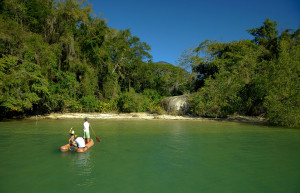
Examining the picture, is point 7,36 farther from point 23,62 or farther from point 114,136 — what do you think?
point 114,136

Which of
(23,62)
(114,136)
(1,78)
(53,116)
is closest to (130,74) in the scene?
(53,116)

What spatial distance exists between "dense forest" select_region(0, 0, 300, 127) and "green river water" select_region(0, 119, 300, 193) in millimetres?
6919

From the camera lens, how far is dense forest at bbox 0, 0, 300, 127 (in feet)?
56.6

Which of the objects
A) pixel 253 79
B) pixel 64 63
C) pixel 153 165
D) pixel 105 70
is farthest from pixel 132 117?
pixel 153 165

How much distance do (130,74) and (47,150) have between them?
21.9 meters

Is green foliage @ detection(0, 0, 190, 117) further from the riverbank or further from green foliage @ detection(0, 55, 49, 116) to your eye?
the riverbank

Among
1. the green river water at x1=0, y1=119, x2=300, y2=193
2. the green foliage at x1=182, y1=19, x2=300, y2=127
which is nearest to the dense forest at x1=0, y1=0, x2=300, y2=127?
the green foliage at x1=182, y1=19, x2=300, y2=127

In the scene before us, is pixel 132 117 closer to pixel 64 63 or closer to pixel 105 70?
pixel 105 70

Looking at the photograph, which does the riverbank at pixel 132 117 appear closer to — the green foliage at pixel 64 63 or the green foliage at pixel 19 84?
the green foliage at pixel 64 63

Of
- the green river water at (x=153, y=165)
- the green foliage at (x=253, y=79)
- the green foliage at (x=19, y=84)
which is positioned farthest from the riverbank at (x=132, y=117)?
the green river water at (x=153, y=165)

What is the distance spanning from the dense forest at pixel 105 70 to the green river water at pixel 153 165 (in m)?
6.92

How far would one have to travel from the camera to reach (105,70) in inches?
1041

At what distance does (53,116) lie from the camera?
21797mm

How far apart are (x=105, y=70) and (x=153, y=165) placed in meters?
20.4
